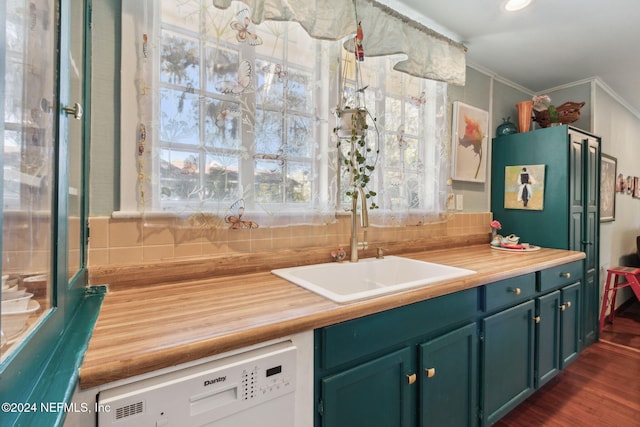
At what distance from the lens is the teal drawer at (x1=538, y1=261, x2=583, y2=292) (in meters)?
1.68

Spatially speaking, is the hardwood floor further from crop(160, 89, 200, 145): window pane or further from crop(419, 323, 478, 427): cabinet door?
crop(160, 89, 200, 145): window pane

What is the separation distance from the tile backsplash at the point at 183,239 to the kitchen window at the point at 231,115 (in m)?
0.07

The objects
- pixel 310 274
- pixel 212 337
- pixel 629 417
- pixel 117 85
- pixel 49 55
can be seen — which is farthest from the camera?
pixel 629 417

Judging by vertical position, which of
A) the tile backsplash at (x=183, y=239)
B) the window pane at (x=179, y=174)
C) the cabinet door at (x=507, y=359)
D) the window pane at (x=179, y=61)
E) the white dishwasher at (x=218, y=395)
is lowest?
the cabinet door at (x=507, y=359)

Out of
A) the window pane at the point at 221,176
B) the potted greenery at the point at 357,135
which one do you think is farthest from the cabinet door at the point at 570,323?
the window pane at the point at 221,176

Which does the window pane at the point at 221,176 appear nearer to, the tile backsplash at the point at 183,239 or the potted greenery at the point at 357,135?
the tile backsplash at the point at 183,239

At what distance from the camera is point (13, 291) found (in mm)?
416

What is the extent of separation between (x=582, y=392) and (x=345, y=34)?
2588mm

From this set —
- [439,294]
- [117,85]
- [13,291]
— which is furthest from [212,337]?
[117,85]

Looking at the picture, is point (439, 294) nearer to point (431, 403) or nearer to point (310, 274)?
point (431, 403)

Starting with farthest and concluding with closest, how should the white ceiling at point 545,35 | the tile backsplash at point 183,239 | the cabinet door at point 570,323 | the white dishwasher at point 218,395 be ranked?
the cabinet door at point 570,323, the white ceiling at point 545,35, the tile backsplash at point 183,239, the white dishwasher at point 218,395

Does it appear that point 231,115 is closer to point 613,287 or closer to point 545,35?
point 545,35

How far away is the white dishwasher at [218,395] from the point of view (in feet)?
1.93

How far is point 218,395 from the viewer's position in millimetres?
688
